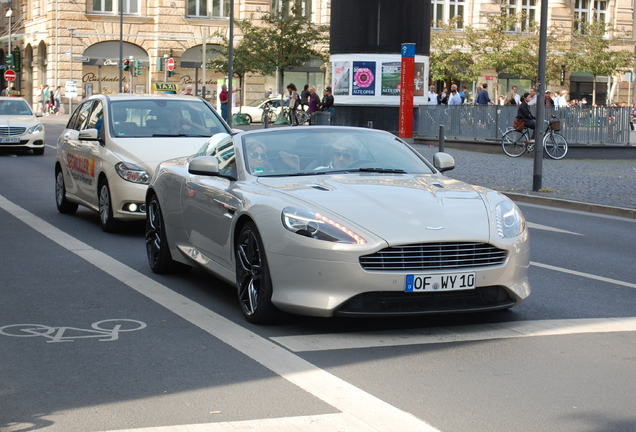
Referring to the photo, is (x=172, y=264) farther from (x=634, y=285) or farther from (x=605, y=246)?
(x=605, y=246)

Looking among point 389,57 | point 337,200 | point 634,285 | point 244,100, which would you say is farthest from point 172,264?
point 244,100

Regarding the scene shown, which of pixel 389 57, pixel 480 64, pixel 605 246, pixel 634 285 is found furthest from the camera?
pixel 480 64

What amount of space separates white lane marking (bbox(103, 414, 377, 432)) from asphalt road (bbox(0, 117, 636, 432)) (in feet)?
0.03

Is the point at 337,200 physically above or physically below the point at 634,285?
above

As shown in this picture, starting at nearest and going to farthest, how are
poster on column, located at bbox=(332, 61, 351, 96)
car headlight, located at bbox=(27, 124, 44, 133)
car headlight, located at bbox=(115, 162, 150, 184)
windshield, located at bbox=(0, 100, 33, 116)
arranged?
1. car headlight, located at bbox=(115, 162, 150, 184)
2. car headlight, located at bbox=(27, 124, 44, 133)
3. windshield, located at bbox=(0, 100, 33, 116)
4. poster on column, located at bbox=(332, 61, 351, 96)

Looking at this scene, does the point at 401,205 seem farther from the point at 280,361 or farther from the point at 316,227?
the point at 280,361

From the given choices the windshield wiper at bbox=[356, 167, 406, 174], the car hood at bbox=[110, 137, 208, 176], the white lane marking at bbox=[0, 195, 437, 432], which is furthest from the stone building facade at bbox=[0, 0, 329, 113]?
the windshield wiper at bbox=[356, 167, 406, 174]

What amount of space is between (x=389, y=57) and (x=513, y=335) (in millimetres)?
26122

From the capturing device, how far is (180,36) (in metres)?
61.1

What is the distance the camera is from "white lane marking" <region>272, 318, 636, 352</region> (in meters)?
6.06

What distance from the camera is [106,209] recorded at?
11297 mm

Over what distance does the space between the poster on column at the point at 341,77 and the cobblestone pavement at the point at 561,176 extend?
5.83m

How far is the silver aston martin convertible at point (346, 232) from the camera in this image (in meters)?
6.05

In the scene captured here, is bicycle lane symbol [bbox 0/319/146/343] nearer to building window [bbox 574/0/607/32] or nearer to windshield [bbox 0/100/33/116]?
windshield [bbox 0/100/33/116]
